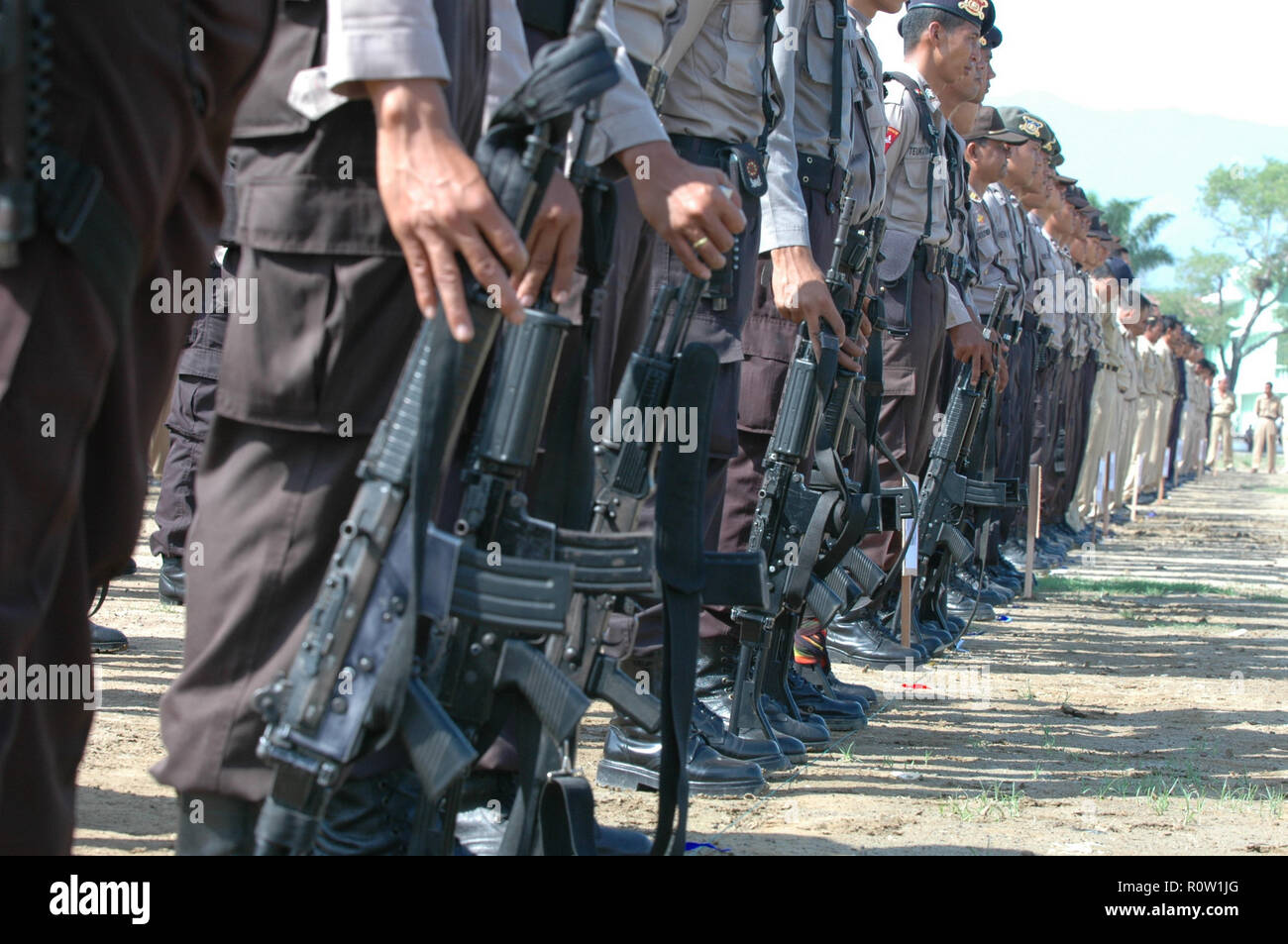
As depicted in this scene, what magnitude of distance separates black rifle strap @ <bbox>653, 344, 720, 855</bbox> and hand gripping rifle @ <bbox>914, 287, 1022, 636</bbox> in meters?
4.29

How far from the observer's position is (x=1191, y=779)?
4422 mm

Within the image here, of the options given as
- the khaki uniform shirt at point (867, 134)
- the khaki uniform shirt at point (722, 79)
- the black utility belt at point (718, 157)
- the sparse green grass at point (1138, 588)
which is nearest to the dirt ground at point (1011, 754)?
the sparse green grass at point (1138, 588)

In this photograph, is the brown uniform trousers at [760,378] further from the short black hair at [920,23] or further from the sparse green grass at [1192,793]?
the short black hair at [920,23]

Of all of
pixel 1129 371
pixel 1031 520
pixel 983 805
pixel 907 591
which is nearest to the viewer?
pixel 983 805

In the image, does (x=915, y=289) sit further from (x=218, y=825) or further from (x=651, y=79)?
(x=218, y=825)

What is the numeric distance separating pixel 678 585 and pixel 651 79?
114cm

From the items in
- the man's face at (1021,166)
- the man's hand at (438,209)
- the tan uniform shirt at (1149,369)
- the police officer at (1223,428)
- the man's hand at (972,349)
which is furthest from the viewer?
the police officer at (1223,428)

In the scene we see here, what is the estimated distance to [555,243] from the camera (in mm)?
2211

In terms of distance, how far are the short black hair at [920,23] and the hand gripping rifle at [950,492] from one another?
1.27 metres

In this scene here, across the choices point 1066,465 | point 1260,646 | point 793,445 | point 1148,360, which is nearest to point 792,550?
point 793,445

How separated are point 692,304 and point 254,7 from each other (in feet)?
3.34

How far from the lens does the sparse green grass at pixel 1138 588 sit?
32.7 ft

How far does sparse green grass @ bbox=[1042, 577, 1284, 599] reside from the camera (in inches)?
392

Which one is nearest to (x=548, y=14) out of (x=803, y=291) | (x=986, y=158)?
(x=803, y=291)
